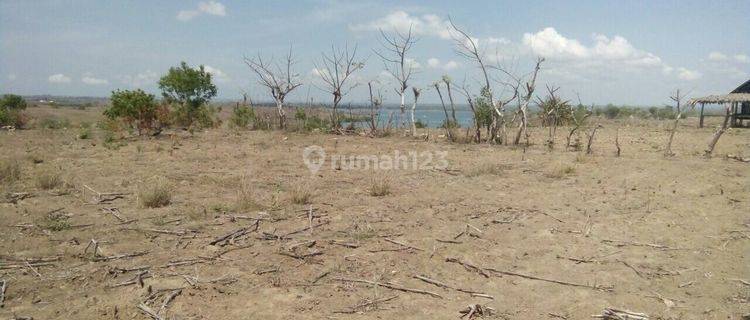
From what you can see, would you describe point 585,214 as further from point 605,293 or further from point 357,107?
point 357,107

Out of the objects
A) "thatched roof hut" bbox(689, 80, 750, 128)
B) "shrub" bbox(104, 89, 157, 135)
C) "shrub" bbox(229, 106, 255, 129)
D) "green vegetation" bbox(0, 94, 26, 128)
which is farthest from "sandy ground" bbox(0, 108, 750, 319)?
"thatched roof hut" bbox(689, 80, 750, 128)

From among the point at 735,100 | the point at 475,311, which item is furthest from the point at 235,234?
the point at 735,100

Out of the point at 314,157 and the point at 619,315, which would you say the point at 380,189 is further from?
the point at 314,157

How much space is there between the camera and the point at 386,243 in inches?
192

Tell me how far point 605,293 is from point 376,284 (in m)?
1.92

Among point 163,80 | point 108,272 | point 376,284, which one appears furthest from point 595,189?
point 163,80

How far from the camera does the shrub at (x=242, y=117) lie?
18297 mm

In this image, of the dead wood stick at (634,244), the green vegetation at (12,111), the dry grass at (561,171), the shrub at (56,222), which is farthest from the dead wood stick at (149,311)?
the green vegetation at (12,111)

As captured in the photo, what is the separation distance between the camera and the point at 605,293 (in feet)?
12.6

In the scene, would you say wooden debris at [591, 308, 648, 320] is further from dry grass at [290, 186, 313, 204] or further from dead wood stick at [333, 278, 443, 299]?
dry grass at [290, 186, 313, 204]

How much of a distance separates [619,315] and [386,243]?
226 cm

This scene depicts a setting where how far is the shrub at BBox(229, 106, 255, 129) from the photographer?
720 inches

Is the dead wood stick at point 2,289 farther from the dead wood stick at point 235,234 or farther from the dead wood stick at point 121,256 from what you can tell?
the dead wood stick at point 235,234

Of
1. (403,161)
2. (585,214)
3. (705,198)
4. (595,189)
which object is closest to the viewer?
(585,214)
